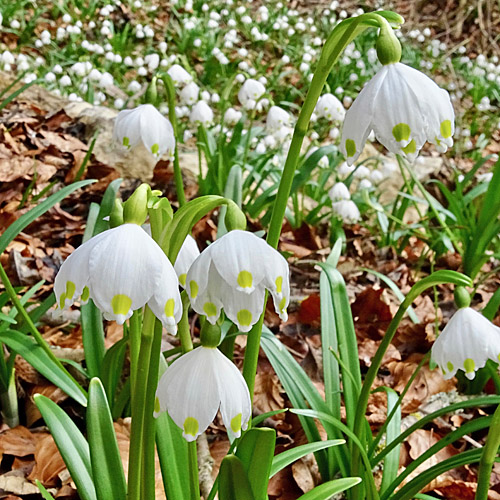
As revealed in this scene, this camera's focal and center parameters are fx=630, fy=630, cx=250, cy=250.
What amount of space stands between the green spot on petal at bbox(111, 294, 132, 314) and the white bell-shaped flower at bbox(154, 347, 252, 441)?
0.18 m

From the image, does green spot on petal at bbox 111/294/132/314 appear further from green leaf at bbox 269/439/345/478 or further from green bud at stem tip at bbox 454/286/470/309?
green bud at stem tip at bbox 454/286/470/309

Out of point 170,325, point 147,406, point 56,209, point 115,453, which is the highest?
point 170,325

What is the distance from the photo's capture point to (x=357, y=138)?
99 centimetres

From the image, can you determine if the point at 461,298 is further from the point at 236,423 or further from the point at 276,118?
the point at 276,118

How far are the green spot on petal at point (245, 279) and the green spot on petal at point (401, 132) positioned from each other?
33 cm

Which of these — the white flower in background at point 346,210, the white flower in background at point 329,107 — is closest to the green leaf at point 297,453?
the white flower in background at point 346,210

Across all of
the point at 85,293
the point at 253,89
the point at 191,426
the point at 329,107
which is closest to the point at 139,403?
the point at 191,426

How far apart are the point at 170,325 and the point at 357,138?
420 millimetres

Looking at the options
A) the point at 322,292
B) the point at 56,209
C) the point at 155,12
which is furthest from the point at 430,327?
the point at 155,12

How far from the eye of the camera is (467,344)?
50.9 inches

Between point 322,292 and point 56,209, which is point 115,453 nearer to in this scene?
point 322,292

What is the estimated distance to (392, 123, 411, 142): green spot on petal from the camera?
0.96 m

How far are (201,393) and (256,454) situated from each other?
18cm

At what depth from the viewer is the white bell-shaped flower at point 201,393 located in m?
0.92
